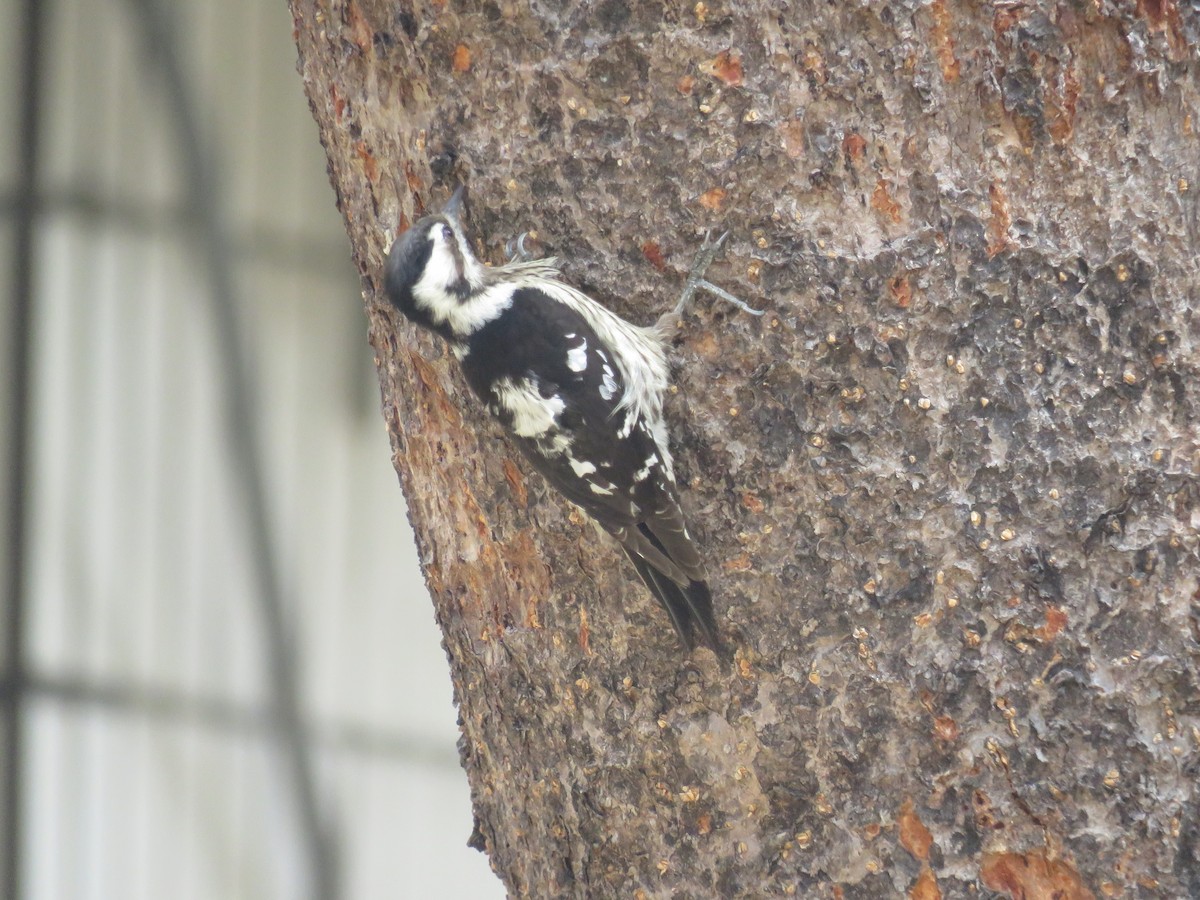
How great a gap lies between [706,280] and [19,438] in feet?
11.4

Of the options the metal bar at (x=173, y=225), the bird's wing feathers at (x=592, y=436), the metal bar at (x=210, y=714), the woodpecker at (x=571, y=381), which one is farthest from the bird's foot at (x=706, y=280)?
the metal bar at (x=210, y=714)

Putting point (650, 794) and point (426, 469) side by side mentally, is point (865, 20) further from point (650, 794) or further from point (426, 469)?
point (650, 794)

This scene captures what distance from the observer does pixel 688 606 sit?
183cm

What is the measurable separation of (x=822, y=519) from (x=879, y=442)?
0.14m

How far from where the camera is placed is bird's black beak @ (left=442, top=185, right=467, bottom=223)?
1.89 metres

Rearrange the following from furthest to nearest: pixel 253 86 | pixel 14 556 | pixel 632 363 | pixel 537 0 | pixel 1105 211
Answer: pixel 253 86 → pixel 14 556 → pixel 632 363 → pixel 537 0 → pixel 1105 211

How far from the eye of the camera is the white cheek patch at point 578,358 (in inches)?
86.7

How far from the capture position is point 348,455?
16.4 ft

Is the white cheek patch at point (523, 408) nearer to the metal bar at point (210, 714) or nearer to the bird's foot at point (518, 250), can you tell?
the bird's foot at point (518, 250)

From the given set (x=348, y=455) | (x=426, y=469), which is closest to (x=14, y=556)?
(x=348, y=455)

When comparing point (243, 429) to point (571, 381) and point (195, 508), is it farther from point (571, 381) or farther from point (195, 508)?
point (571, 381)

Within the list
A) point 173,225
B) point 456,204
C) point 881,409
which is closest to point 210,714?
point 173,225

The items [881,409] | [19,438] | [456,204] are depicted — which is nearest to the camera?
[881,409]

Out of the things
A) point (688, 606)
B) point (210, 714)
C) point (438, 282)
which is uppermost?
point (210, 714)
